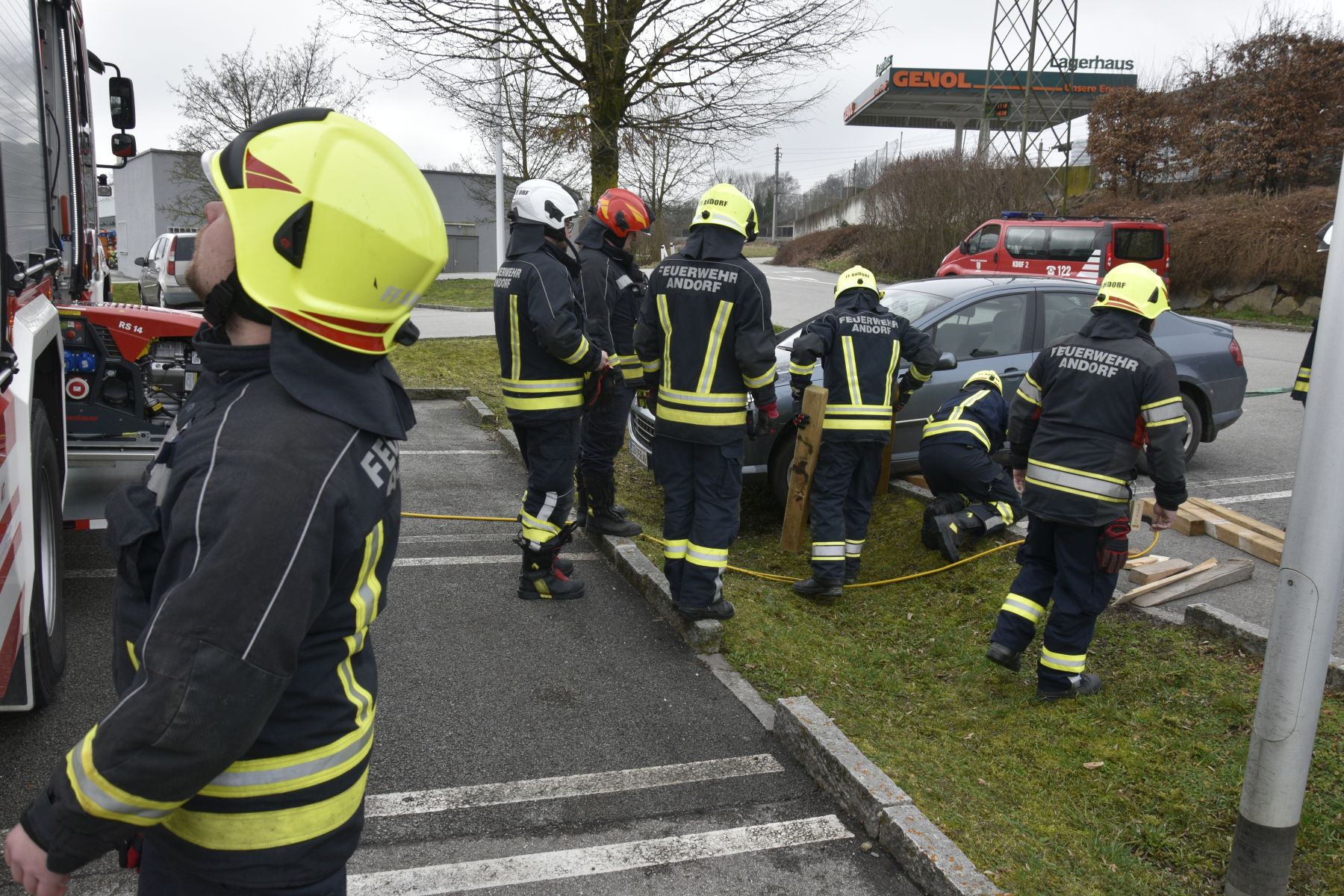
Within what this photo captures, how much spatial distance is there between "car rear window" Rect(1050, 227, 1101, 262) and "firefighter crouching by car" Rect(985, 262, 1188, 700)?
56.3 ft

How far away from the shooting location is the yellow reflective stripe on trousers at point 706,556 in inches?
193

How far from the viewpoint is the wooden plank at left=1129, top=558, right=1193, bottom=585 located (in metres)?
5.38

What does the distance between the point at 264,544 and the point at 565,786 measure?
2.40 metres

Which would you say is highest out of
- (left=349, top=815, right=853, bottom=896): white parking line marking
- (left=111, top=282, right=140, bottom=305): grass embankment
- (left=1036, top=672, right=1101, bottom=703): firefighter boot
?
(left=111, top=282, right=140, bottom=305): grass embankment

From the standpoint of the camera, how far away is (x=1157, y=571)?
5383mm

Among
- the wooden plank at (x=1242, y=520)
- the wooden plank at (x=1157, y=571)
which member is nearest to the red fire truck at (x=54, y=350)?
the wooden plank at (x=1157, y=571)

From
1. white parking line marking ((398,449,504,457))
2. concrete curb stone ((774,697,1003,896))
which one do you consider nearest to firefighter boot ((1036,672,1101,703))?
concrete curb stone ((774,697,1003,896))

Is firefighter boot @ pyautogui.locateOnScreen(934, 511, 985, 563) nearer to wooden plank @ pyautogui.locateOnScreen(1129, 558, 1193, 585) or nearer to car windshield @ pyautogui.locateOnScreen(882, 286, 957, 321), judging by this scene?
wooden plank @ pyautogui.locateOnScreen(1129, 558, 1193, 585)

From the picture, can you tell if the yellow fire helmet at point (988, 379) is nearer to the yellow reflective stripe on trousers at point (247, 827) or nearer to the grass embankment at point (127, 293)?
the yellow reflective stripe on trousers at point (247, 827)

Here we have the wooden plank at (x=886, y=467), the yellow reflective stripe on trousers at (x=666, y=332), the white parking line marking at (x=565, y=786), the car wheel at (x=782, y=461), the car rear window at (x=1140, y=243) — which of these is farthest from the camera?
the car rear window at (x=1140, y=243)

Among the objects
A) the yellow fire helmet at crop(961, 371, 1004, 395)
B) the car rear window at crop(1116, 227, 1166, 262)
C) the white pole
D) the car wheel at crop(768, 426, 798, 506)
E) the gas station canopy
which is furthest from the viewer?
the gas station canopy

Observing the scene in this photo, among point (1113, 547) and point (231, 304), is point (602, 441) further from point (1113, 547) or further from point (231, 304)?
point (231, 304)

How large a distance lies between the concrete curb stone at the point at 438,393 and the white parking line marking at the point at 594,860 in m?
8.32

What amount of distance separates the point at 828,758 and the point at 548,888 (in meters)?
1.13
